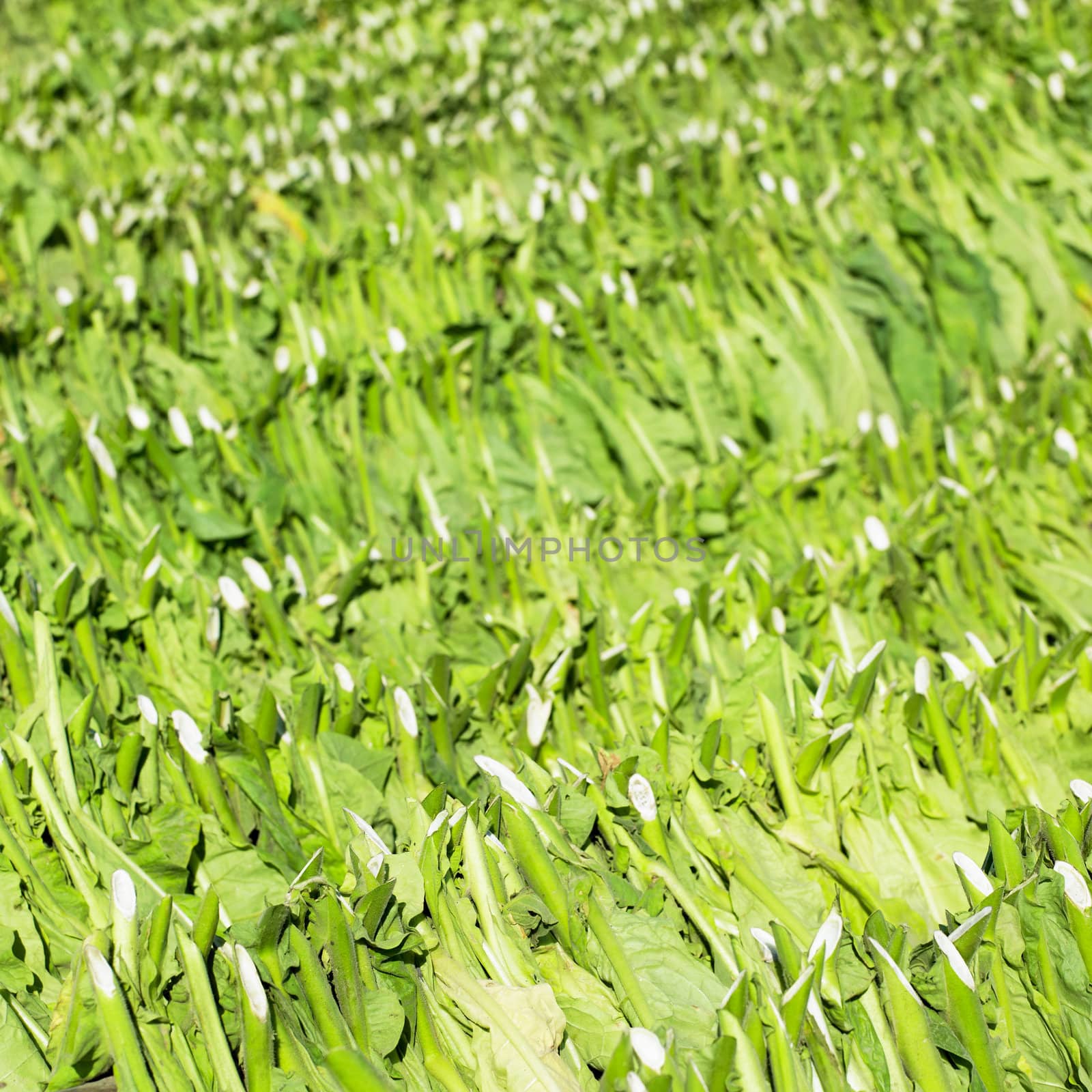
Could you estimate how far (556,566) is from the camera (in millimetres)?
2912

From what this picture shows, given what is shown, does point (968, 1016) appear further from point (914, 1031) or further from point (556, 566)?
point (556, 566)

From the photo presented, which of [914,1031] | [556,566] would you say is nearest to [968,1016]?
[914,1031]

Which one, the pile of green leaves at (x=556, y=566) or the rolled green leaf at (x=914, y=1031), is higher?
the pile of green leaves at (x=556, y=566)

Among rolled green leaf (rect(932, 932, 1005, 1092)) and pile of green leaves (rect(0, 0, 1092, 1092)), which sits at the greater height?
pile of green leaves (rect(0, 0, 1092, 1092))

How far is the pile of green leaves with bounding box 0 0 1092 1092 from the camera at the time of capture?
1604 millimetres

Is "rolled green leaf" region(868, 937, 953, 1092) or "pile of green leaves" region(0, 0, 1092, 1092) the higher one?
"pile of green leaves" region(0, 0, 1092, 1092)

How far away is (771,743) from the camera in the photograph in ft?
6.70

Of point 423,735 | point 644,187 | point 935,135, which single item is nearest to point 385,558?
point 423,735

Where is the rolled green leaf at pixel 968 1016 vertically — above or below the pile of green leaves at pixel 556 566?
below

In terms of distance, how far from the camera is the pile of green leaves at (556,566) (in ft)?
5.26

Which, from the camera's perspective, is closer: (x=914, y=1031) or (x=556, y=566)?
(x=914, y=1031)

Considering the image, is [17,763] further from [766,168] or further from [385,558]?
[766,168]

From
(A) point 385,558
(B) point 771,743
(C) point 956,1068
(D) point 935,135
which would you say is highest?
(D) point 935,135

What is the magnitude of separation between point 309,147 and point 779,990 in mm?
4081
